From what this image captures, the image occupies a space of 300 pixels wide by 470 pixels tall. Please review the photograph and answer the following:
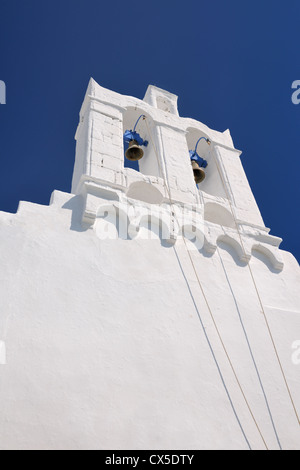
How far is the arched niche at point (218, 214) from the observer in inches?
249

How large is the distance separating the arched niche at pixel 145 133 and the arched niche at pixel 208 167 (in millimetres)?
836

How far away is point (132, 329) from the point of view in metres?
4.04

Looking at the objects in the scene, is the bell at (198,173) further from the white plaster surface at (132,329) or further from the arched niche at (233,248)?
the arched niche at (233,248)

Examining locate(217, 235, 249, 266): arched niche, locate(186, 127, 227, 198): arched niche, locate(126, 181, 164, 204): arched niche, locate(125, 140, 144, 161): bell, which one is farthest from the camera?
locate(186, 127, 227, 198): arched niche

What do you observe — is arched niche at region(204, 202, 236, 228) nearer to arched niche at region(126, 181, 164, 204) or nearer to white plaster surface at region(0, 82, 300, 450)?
white plaster surface at region(0, 82, 300, 450)

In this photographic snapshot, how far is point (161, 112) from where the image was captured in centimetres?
773

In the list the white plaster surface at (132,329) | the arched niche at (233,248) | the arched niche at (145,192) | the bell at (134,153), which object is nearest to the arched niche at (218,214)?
the white plaster surface at (132,329)

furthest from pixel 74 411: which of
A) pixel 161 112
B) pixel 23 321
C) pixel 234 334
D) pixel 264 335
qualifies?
pixel 161 112

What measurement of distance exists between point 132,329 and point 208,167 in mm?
4451

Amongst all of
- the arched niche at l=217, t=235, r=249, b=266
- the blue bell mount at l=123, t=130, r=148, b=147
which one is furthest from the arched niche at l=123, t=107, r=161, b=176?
the arched niche at l=217, t=235, r=249, b=266

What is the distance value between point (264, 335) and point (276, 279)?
112cm

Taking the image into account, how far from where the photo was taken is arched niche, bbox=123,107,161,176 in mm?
7018

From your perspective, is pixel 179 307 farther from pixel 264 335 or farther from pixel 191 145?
pixel 191 145

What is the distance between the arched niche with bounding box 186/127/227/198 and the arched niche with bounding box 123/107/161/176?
84 centimetres
